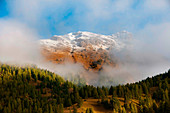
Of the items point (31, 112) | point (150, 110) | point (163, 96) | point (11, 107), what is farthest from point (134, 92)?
point (11, 107)

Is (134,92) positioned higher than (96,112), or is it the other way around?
(134,92)

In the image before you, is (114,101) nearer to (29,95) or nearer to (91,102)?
(91,102)

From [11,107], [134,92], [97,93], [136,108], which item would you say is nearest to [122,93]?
[134,92]

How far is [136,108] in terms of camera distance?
394 feet

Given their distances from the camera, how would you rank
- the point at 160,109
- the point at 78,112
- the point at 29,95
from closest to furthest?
the point at 160,109, the point at 78,112, the point at 29,95

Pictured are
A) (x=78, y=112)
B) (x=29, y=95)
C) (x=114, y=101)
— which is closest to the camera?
(x=78, y=112)

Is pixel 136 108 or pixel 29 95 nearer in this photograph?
pixel 136 108

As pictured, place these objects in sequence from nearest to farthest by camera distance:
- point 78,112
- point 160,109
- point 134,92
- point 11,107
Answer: point 160,109 → point 78,112 → point 11,107 → point 134,92

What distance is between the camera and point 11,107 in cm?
14112

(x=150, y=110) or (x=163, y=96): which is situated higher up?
(x=163, y=96)

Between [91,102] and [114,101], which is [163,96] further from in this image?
[91,102]

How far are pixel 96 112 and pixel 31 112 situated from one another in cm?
5537

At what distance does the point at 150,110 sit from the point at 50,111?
75.0 m

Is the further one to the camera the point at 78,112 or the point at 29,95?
the point at 29,95
